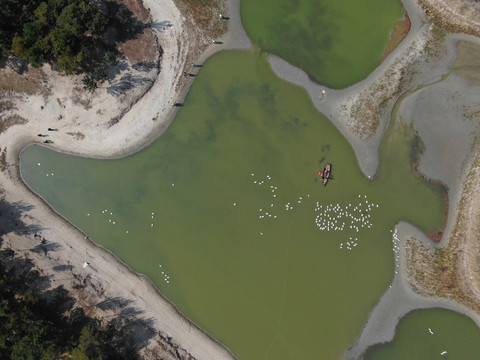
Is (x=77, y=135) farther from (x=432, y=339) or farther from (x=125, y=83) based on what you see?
(x=432, y=339)

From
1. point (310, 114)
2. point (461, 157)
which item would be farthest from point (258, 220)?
point (461, 157)

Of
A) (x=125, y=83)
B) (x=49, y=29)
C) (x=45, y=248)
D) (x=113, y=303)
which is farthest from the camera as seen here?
(x=45, y=248)

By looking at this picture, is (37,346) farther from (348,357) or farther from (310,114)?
(310,114)

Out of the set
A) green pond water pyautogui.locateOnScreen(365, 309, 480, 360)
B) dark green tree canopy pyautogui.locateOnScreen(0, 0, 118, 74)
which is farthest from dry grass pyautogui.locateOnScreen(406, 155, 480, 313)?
dark green tree canopy pyautogui.locateOnScreen(0, 0, 118, 74)

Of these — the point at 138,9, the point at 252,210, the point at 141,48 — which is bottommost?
the point at 252,210

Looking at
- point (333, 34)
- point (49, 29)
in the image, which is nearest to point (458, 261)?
point (333, 34)

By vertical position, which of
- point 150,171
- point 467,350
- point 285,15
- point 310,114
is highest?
point 285,15

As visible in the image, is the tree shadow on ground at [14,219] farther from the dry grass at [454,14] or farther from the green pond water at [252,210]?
the dry grass at [454,14]
